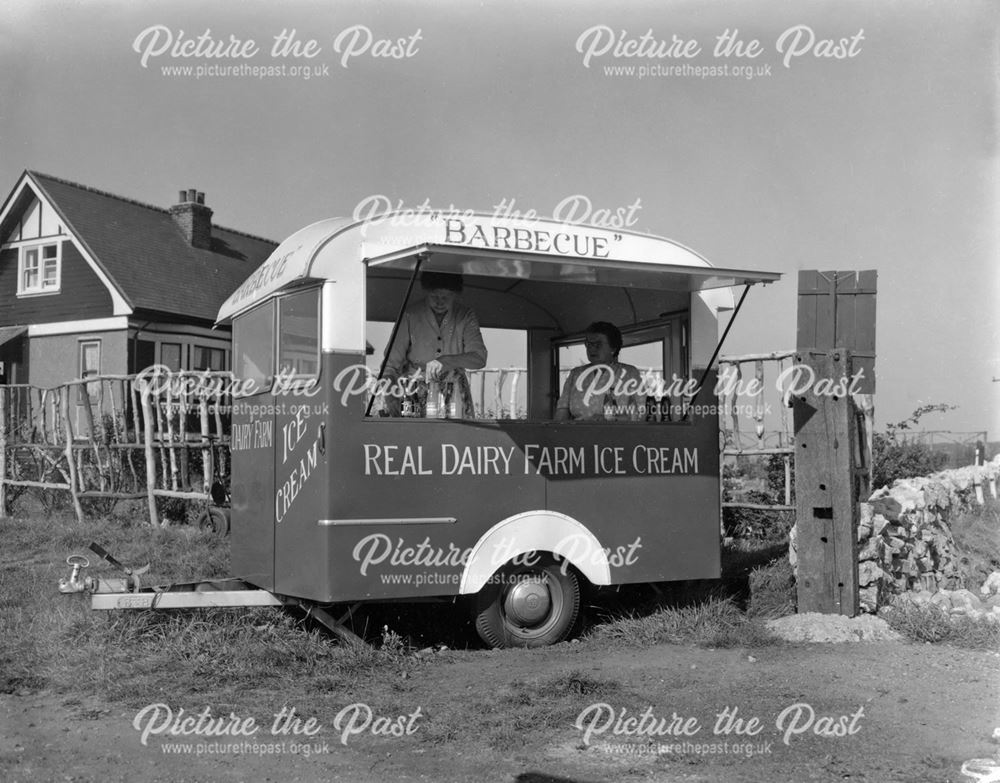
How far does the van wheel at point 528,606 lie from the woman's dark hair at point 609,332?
178 cm

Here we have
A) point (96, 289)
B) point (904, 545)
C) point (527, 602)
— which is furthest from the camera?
point (96, 289)

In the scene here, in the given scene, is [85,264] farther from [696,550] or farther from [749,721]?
[749,721]

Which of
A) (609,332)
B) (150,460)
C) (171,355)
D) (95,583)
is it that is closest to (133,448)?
(150,460)

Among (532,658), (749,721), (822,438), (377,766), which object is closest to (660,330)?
(822,438)

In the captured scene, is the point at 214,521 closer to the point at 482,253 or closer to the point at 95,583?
the point at 95,583

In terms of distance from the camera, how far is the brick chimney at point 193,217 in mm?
26906

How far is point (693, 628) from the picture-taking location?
6.88 metres

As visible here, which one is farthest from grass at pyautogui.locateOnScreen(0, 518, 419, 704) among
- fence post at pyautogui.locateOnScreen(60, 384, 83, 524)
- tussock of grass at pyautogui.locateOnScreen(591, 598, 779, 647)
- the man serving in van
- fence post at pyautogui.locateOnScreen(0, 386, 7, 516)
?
fence post at pyautogui.locateOnScreen(0, 386, 7, 516)

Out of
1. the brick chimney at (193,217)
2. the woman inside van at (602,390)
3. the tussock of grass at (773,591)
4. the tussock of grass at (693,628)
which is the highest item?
the brick chimney at (193,217)

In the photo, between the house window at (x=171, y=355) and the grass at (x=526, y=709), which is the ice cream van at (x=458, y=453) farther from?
the house window at (x=171, y=355)

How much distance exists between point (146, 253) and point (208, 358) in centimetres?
300

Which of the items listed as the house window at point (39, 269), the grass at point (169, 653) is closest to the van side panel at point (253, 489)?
the grass at point (169, 653)

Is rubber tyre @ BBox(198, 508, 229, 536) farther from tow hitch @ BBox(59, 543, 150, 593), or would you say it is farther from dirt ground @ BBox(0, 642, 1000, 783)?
dirt ground @ BBox(0, 642, 1000, 783)

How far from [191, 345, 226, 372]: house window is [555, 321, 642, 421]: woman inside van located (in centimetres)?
1767
